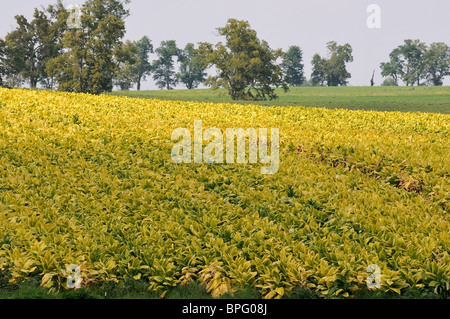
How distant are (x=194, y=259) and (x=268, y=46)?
158 feet

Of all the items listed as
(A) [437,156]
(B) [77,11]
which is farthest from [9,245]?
(B) [77,11]

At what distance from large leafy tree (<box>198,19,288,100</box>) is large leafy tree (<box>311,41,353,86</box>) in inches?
2221

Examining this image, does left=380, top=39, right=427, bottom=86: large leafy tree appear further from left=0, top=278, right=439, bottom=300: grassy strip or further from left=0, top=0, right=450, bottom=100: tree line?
left=0, top=278, right=439, bottom=300: grassy strip

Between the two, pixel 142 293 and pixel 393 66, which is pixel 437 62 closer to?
pixel 393 66

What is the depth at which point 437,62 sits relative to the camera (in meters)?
104

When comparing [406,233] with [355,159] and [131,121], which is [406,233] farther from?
[131,121]

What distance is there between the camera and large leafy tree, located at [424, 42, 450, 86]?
338ft

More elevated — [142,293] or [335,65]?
[335,65]

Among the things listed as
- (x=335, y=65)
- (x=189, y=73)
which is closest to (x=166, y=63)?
(x=189, y=73)

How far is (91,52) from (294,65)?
70.0 m

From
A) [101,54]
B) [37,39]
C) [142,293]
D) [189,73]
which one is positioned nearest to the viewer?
[142,293]

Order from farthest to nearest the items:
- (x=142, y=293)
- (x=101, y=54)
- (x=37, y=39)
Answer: (x=37, y=39) → (x=101, y=54) → (x=142, y=293)

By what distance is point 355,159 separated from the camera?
10.8 meters

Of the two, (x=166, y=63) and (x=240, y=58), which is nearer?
(x=240, y=58)
